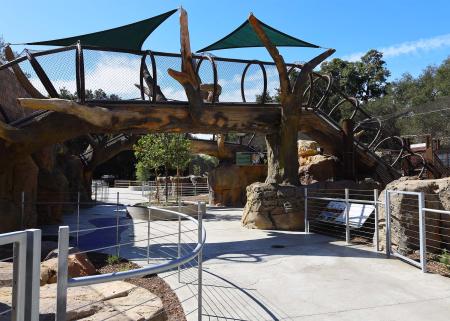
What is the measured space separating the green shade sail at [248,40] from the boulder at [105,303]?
1003 centimetres

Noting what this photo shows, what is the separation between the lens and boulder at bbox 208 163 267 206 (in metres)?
20.6

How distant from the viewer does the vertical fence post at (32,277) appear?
1687 millimetres

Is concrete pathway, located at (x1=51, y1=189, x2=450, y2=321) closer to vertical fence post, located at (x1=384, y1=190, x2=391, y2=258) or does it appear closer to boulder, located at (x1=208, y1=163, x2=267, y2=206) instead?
vertical fence post, located at (x1=384, y1=190, x2=391, y2=258)

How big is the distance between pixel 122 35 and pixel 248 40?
434 cm

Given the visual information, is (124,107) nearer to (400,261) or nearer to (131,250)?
(131,250)

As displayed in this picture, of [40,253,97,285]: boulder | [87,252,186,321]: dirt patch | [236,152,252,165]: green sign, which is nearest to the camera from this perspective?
[87,252,186,321]: dirt patch

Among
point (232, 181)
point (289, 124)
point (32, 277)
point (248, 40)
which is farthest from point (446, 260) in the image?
point (232, 181)

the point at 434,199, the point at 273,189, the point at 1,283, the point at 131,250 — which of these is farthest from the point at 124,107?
the point at 434,199

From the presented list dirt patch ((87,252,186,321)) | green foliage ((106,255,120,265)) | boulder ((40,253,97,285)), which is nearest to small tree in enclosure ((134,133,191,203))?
dirt patch ((87,252,186,321))

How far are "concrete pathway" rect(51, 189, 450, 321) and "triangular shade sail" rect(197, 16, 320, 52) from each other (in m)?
6.60

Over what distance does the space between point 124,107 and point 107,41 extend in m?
2.37

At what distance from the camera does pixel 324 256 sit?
7.62 meters

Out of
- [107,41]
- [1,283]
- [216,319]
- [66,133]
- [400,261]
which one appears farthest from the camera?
[107,41]

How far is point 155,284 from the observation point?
5.94m
